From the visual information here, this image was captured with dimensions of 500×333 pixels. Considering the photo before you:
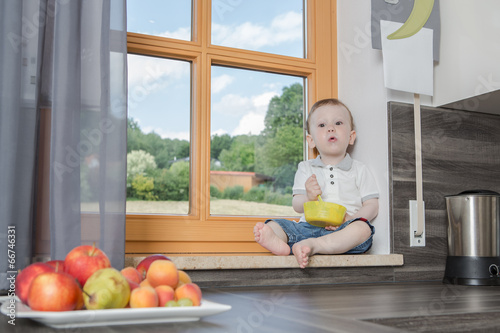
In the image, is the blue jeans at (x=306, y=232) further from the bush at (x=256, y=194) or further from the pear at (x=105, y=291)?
the pear at (x=105, y=291)

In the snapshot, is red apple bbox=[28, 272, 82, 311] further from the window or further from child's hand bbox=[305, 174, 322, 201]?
child's hand bbox=[305, 174, 322, 201]

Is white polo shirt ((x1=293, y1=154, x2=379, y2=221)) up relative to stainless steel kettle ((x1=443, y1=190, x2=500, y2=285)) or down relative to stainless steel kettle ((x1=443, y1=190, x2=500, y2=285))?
up

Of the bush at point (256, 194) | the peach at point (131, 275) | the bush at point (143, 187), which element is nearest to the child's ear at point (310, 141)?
the bush at point (256, 194)

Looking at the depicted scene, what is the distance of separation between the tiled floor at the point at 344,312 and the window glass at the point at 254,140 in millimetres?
539

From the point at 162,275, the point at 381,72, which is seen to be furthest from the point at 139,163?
the point at 162,275

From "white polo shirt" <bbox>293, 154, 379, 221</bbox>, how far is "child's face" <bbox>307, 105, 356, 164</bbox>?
4 cm

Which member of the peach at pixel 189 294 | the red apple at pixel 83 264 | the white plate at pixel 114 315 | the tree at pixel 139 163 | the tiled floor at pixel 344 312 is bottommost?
the tiled floor at pixel 344 312

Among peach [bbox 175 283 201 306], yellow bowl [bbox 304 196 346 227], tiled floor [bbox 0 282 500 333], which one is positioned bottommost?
tiled floor [bbox 0 282 500 333]

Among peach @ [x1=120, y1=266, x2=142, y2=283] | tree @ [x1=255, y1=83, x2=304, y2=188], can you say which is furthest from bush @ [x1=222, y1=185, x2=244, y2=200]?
peach @ [x1=120, y1=266, x2=142, y2=283]

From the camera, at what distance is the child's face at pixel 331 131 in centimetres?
186

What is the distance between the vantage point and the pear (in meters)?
0.72

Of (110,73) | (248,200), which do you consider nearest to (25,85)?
(110,73)

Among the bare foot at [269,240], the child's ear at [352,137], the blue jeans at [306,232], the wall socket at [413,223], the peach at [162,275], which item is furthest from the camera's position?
the child's ear at [352,137]

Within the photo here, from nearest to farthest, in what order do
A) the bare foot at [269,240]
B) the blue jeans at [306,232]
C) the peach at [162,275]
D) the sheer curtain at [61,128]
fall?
the peach at [162,275] → the sheer curtain at [61,128] → the bare foot at [269,240] → the blue jeans at [306,232]
